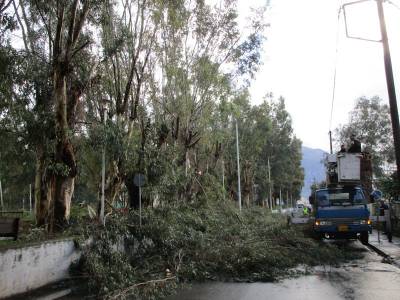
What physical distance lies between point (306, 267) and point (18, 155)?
9.37m

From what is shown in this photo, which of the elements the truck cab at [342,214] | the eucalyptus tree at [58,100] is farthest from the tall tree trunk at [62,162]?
the truck cab at [342,214]

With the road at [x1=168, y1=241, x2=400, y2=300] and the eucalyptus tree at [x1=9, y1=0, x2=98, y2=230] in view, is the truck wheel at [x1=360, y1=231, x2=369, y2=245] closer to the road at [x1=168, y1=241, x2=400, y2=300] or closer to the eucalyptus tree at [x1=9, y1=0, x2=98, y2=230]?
the road at [x1=168, y1=241, x2=400, y2=300]

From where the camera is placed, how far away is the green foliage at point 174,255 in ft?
34.0

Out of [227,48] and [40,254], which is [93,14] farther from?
[227,48]

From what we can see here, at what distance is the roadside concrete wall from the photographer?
29.9 feet

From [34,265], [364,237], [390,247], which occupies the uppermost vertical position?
[34,265]

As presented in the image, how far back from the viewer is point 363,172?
803 inches

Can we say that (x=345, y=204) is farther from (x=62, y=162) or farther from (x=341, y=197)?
(x=62, y=162)

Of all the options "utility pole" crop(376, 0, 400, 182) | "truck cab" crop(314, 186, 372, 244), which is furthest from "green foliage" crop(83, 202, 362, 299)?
"utility pole" crop(376, 0, 400, 182)

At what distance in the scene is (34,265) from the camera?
9.94 meters

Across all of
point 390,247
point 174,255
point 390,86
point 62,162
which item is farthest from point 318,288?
point 390,247

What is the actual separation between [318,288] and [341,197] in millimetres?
9399

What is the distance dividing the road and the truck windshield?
611 cm

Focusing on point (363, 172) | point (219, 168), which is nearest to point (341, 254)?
point (363, 172)
